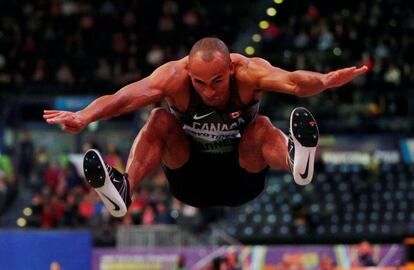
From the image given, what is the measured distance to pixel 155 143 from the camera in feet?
27.1

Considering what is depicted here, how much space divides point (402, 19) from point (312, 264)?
734 cm

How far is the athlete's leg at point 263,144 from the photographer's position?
815cm

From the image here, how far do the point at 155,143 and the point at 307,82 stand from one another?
5.43ft

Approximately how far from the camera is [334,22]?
2162 centimetres

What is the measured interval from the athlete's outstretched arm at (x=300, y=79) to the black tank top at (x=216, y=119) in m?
0.28

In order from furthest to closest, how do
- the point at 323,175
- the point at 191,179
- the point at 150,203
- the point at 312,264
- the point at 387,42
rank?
the point at 387,42
the point at 323,175
the point at 150,203
the point at 312,264
the point at 191,179

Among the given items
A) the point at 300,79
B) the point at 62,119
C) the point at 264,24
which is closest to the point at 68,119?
the point at 62,119

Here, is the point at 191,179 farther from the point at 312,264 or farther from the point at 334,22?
the point at 334,22

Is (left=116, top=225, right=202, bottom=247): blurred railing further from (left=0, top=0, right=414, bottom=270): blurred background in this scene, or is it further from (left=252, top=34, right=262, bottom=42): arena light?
(left=252, top=34, right=262, bottom=42): arena light

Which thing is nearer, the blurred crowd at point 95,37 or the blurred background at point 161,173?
the blurred background at point 161,173

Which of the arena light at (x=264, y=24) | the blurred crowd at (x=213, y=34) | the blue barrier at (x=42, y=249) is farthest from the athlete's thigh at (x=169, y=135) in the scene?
the arena light at (x=264, y=24)

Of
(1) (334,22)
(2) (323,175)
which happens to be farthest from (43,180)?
(1) (334,22)

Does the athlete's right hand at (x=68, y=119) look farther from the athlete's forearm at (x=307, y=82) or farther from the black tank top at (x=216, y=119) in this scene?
the athlete's forearm at (x=307, y=82)

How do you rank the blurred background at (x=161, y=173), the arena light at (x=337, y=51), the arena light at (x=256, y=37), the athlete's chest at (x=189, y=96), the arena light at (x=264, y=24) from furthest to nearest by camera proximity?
the arena light at (x=264, y=24) < the arena light at (x=256, y=37) < the arena light at (x=337, y=51) < the blurred background at (x=161, y=173) < the athlete's chest at (x=189, y=96)
